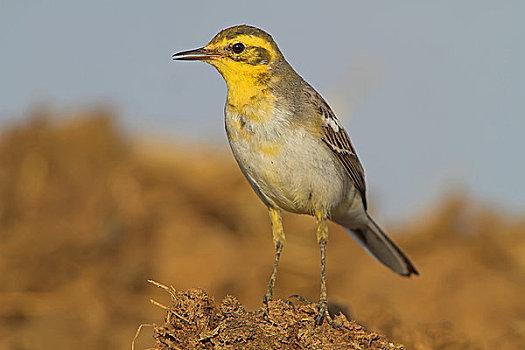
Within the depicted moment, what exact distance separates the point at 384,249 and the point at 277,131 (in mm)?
2490

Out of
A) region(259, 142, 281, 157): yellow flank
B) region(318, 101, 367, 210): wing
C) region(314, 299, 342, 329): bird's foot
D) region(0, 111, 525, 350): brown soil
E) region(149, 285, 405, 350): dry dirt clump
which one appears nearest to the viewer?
region(149, 285, 405, 350): dry dirt clump

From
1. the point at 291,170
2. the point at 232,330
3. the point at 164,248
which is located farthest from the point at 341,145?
the point at 164,248

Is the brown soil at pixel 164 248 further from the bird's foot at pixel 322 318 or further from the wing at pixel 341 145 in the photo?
the bird's foot at pixel 322 318

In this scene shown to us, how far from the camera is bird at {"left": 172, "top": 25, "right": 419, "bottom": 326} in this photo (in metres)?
5.64

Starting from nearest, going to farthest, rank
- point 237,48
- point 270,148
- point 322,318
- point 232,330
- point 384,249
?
point 232,330 < point 322,318 < point 270,148 < point 237,48 < point 384,249

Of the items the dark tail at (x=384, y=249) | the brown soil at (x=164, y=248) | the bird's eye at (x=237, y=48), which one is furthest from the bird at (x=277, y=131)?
the brown soil at (x=164, y=248)

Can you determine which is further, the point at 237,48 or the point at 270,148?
the point at 237,48

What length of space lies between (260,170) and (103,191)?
22.8ft

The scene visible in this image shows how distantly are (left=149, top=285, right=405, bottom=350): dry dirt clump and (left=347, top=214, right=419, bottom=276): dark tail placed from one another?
2.55 meters

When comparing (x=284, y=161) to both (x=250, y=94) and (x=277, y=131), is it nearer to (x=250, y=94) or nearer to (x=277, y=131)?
(x=277, y=131)

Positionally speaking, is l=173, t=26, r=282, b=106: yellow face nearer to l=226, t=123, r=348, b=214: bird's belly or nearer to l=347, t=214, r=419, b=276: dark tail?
l=226, t=123, r=348, b=214: bird's belly

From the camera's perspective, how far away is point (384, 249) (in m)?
7.46

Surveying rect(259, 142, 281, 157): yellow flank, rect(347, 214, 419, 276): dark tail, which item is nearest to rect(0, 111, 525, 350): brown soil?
rect(347, 214, 419, 276): dark tail

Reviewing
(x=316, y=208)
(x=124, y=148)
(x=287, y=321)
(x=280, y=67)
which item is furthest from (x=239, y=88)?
(x=124, y=148)
